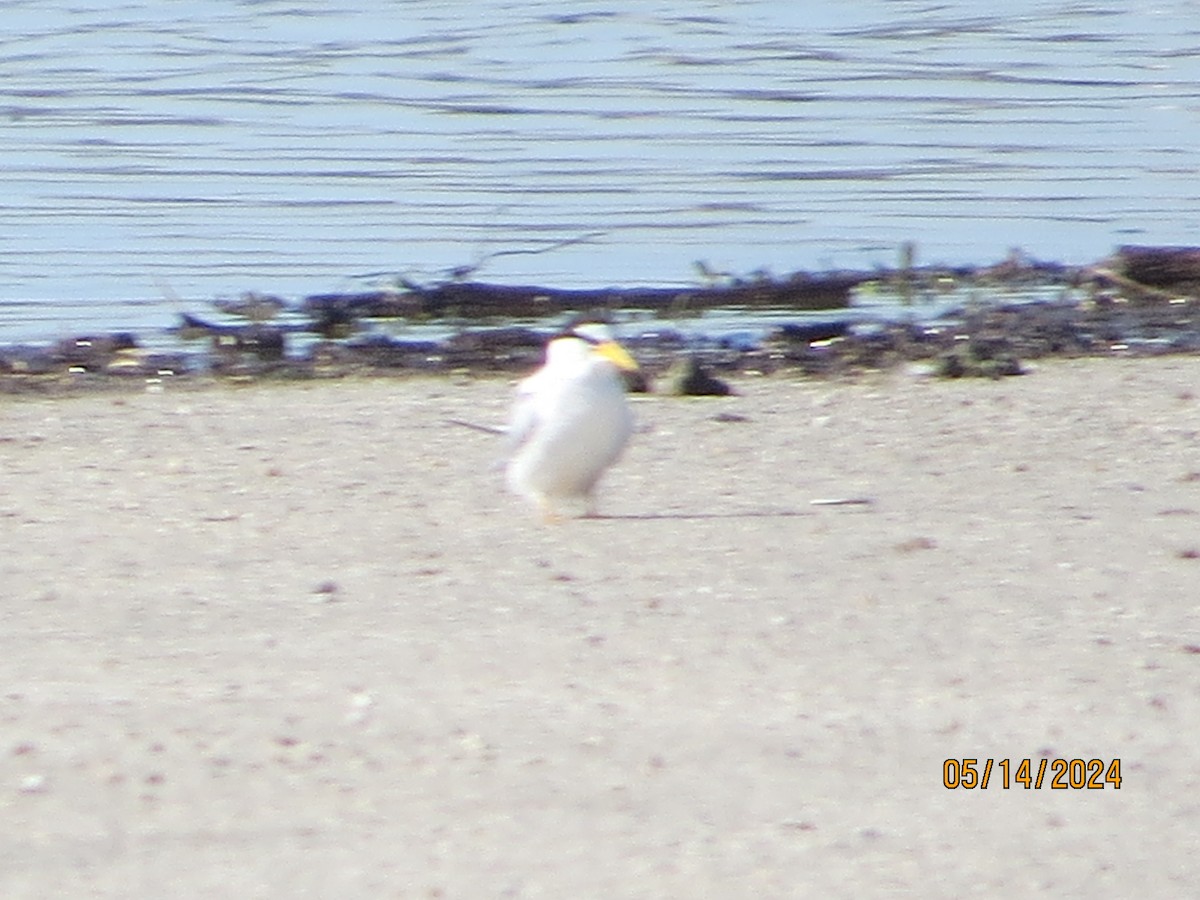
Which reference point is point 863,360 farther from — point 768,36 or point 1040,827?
point 768,36

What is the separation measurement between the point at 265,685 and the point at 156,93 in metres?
17.0

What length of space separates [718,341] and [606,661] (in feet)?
20.6

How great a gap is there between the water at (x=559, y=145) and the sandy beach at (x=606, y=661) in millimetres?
4728

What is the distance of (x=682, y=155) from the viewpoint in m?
19.0

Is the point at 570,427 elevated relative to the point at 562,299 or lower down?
elevated

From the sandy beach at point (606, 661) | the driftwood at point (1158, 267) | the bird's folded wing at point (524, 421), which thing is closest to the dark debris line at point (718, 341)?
the driftwood at point (1158, 267)

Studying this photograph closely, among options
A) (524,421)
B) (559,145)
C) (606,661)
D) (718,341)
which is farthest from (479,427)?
(559,145)

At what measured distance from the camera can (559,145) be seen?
63.9 ft

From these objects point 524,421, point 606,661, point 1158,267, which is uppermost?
point 524,421

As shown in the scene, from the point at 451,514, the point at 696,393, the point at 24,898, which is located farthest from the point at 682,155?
the point at 24,898

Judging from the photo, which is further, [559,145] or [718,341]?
[559,145]

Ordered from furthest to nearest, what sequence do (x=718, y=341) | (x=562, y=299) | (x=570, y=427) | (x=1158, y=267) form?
(x=1158, y=267), (x=562, y=299), (x=718, y=341), (x=570, y=427)
